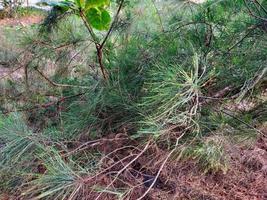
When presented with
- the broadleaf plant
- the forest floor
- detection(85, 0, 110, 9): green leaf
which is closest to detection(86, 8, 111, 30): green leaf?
the broadleaf plant

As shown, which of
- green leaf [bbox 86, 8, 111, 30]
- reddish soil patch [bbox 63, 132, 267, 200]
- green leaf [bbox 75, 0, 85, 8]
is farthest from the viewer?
green leaf [bbox 86, 8, 111, 30]

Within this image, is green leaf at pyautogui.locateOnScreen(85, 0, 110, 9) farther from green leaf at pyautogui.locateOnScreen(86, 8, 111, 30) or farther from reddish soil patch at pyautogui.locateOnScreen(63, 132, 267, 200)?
reddish soil patch at pyautogui.locateOnScreen(63, 132, 267, 200)

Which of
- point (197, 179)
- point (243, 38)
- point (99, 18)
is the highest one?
point (99, 18)

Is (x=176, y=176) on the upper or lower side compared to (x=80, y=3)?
lower

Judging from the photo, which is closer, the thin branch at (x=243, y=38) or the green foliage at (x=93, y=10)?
the thin branch at (x=243, y=38)

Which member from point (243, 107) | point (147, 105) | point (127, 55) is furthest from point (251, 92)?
point (127, 55)

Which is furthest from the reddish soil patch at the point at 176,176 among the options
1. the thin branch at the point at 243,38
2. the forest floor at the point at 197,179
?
the thin branch at the point at 243,38

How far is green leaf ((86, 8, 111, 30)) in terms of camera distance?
213cm

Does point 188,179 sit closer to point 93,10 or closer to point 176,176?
point 176,176

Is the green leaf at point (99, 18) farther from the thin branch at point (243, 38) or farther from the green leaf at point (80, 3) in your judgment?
the thin branch at point (243, 38)

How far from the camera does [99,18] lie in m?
2.14

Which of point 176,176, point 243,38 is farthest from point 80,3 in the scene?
point 176,176

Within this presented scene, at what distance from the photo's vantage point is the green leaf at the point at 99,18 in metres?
2.13

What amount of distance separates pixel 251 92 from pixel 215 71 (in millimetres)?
166
